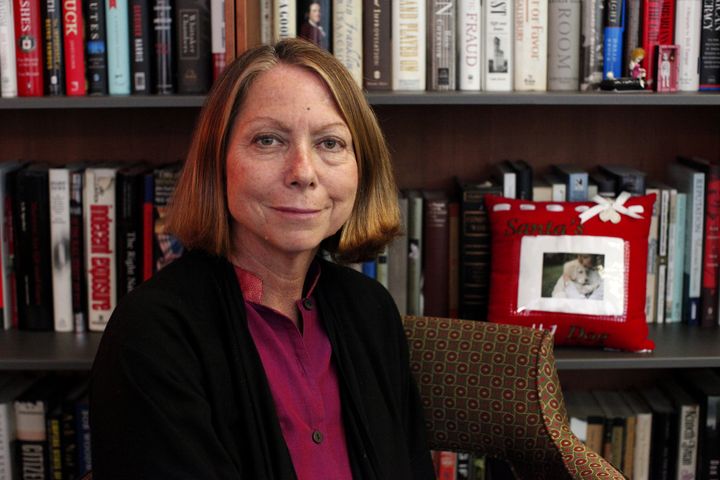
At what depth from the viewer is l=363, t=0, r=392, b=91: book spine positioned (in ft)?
6.21

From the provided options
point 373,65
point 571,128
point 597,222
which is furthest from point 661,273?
point 373,65

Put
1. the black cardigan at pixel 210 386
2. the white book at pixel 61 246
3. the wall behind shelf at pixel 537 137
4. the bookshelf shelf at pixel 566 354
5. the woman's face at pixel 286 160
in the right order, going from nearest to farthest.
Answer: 1. the black cardigan at pixel 210 386
2. the woman's face at pixel 286 160
3. the bookshelf shelf at pixel 566 354
4. the white book at pixel 61 246
5. the wall behind shelf at pixel 537 137

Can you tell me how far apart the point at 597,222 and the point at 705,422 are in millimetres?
501

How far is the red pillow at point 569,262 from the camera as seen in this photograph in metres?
1.93

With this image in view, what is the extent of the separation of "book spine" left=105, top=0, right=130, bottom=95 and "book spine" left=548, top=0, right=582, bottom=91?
2.74 ft

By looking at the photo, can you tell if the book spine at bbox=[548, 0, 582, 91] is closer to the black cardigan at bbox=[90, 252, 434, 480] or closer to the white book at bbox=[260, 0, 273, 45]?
the white book at bbox=[260, 0, 273, 45]

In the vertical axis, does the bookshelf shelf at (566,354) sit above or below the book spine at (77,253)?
below

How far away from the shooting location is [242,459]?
1297mm

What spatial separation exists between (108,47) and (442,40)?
0.65m

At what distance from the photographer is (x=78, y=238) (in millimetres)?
1998

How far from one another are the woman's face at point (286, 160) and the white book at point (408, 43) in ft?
1.87

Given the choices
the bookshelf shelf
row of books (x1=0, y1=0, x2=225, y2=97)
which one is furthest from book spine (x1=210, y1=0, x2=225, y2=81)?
the bookshelf shelf

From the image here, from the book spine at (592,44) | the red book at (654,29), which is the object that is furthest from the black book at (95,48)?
the red book at (654,29)

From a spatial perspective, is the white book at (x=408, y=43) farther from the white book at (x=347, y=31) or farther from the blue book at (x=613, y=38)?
the blue book at (x=613, y=38)
